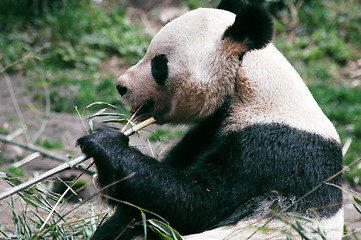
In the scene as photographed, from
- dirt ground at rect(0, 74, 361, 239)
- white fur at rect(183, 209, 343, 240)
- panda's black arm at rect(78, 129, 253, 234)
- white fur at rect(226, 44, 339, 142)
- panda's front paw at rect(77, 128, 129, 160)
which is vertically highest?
white fur at rect(226, 44, 339, 142)

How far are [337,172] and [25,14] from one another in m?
7.49

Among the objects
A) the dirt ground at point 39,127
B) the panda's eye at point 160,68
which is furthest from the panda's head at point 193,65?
the dirt ground at point 39,127

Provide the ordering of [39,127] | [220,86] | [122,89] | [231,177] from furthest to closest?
[39,127]
[122,89]
[220,86]
[231,177]

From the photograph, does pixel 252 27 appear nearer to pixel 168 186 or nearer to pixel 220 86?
pixel 220 86

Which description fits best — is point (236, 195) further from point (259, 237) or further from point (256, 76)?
point (256, 76)

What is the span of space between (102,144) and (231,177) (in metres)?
0.83

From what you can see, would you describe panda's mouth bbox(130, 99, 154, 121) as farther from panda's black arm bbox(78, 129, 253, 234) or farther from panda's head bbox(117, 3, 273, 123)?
panda's black arm bbox(78, 129, 253, 234)

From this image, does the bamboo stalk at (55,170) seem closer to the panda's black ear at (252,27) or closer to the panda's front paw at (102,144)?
the panda's front paw at (102,144)

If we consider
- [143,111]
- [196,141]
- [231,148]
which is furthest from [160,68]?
[231,148]

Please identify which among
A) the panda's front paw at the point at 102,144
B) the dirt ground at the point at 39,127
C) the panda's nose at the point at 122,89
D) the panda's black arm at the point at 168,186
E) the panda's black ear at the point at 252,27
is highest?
the panda's black ear at the point at 252,27

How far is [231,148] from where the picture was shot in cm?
305

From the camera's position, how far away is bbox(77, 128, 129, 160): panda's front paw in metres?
3.08

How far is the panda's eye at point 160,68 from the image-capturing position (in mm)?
3422

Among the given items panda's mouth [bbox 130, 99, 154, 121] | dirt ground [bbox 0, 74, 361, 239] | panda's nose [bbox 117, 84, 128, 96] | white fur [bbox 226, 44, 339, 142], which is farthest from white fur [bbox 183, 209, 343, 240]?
dirt ground [bbox 0, 74, 361, 239]
